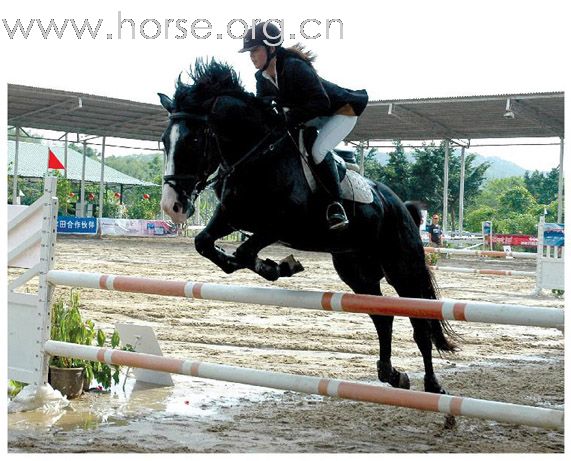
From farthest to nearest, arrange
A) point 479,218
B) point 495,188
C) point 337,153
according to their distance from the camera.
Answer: point 495,188 → point 479,218 → point 337,153

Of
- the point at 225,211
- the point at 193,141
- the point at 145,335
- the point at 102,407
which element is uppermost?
the point at 193,141

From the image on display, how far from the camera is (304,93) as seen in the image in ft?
13.0

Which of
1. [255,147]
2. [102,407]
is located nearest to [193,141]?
[255,147]

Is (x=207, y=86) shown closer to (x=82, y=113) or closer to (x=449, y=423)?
(x=449, y=423)

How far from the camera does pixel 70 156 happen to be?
4391cm

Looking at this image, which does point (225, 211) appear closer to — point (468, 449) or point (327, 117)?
point (327, 117)

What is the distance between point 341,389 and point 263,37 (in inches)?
68.4

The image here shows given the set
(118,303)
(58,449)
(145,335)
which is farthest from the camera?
(118,303)

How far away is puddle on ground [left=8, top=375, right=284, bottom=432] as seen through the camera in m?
4.09

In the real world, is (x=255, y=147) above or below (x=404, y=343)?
above

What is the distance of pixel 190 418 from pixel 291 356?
6.91ft

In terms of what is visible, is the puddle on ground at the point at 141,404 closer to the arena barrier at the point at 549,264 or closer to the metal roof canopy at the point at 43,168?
the arena barrier at the point at 549,264

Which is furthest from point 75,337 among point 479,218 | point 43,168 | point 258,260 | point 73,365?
point 479,218

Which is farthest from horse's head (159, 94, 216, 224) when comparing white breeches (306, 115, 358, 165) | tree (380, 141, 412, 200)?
tree (380, 141, 412, 200)
